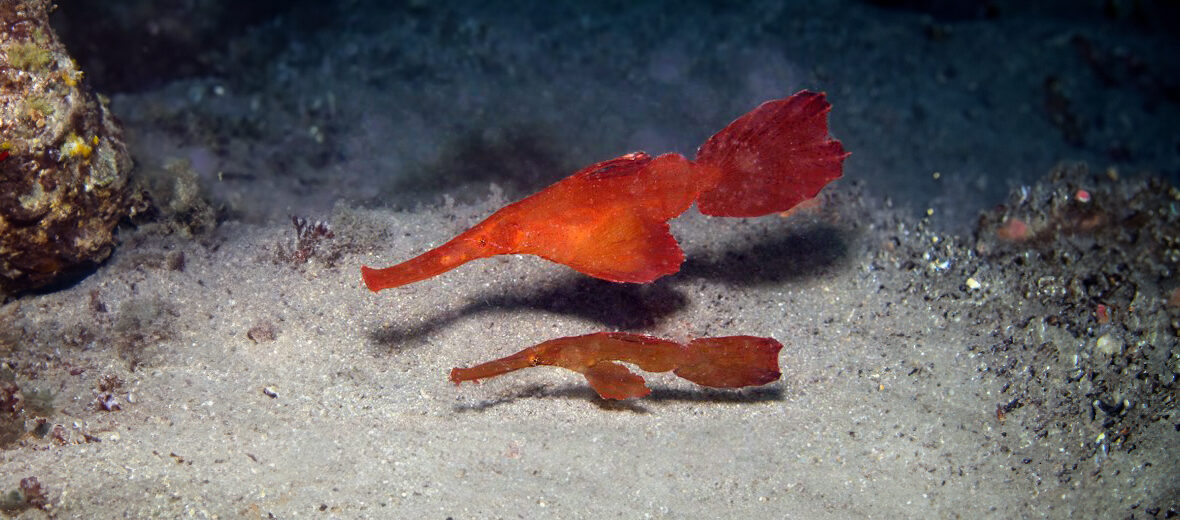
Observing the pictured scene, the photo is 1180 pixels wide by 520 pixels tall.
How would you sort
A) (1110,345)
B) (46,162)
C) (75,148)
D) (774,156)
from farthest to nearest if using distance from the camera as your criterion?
(1110,345) < (75,148) < (46,162) < (774,156)

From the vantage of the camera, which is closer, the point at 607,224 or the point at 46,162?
the point at 607,224

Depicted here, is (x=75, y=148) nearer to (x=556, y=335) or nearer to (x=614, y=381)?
(x=556, y=335)

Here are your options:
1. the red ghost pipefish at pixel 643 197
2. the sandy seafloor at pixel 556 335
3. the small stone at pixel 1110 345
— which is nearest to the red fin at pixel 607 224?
the red ghost pipefish at pixel 643 197

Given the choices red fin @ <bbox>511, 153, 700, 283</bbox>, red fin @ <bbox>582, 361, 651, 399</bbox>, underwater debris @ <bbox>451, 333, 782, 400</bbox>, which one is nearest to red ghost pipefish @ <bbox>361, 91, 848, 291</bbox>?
red fin @ <bbox>511, 153, 700, 283</bbox>

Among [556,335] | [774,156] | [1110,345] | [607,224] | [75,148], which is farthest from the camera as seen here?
[1110,345]

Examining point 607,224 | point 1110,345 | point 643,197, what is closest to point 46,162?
point 607,224

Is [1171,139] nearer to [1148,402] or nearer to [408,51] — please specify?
[1148,402]
